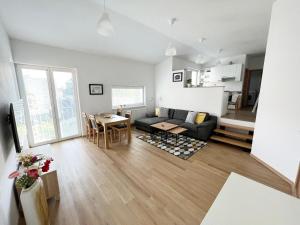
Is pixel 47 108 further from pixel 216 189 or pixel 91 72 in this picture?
pixel 216 189

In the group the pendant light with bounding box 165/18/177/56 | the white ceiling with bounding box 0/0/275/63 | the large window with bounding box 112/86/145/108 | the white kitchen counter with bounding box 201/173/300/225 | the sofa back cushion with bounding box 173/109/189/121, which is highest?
the white ceiling with bounding box 0/0/275/63

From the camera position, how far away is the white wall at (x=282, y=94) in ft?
6.85

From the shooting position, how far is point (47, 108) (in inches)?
142

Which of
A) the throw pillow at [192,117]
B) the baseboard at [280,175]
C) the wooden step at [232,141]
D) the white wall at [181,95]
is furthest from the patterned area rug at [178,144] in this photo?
the white wall at [181,95]

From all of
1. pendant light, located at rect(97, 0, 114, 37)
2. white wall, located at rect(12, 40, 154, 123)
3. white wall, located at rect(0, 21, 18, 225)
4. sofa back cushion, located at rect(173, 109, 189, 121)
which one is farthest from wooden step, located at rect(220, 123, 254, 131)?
white wall, located at rect(0, 21, 18, 225)

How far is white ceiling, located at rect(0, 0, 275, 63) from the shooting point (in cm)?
234

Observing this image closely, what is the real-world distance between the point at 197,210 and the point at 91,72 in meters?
4.32

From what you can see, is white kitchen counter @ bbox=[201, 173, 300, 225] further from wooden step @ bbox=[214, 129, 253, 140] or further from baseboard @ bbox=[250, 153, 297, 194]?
wooden step @ bbox=[214, 129, 253, 140]

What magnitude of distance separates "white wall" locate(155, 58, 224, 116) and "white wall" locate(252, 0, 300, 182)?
148 centimetres

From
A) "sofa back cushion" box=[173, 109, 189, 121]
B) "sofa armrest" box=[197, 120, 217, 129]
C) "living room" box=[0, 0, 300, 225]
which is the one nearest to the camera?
"living room" box=[0, 0, 300, 225]

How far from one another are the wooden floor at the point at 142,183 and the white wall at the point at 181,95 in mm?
1568

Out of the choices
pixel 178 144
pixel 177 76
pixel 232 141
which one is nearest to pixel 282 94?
pixel 232 141

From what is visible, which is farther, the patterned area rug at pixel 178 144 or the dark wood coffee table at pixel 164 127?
the dark wood coffee table at pixel 164 127

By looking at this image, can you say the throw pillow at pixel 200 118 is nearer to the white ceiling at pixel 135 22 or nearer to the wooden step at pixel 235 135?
the wooden step at pixel 235 135
